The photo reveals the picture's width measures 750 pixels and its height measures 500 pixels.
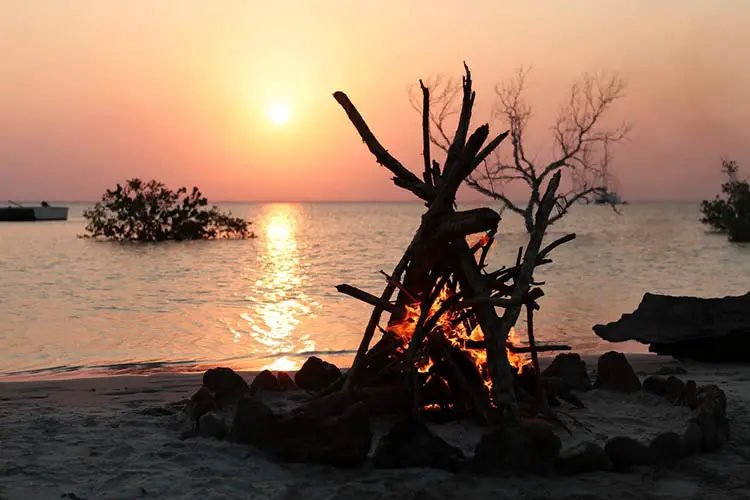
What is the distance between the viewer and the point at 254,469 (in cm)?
558

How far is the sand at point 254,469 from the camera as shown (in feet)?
16.8

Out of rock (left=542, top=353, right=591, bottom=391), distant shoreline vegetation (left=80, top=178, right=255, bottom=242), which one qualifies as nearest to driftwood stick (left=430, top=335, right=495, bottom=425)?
rock (left=542, top=353, right=591, bottom=391)

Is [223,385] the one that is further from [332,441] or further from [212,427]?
[332,441]

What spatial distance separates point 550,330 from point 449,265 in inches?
382

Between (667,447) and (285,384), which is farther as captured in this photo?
(285,384)

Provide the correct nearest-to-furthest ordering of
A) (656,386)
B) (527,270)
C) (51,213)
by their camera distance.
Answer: (527,270) < (656,386) < (51,213)

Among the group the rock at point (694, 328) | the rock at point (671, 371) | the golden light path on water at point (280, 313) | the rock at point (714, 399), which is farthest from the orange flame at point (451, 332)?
the golden light path on water at point (280, 313)

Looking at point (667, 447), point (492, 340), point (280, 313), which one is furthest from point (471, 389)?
point (280, 313)

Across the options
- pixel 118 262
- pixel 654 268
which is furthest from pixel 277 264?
pixel 654 268

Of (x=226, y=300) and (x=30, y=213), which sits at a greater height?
(x=30, y=213)

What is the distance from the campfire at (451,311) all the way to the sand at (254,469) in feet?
1.13

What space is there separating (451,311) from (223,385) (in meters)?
2.17

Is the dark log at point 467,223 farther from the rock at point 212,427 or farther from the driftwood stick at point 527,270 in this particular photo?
the rock at point 212,427

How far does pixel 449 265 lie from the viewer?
6590 mm
